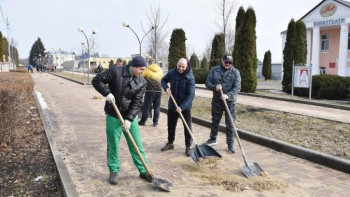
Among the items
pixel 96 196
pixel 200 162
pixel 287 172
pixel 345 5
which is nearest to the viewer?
pixel 96 196

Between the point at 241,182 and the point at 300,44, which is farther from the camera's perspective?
the point at 300,44

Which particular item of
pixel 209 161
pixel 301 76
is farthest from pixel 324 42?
pixel 209 161

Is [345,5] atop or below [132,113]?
atop

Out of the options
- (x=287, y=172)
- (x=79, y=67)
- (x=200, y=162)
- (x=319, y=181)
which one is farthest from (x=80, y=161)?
(x=79, y=67)

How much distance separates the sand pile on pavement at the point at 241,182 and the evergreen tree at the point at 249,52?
46.2ft

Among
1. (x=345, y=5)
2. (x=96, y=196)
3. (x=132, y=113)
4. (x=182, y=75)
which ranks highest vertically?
(x=345, y=5)

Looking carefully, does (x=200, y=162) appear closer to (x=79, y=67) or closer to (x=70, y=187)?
(x=70, y=187)

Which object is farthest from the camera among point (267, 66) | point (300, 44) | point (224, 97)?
point (267, 66)

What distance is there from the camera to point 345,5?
2881 cm

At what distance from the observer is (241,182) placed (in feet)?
14.2

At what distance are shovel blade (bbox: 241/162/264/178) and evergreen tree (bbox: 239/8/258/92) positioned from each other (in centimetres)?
1386

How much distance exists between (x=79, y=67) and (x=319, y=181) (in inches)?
3294

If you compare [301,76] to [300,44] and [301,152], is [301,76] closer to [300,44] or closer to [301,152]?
[300,44]

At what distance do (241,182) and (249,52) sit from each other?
1488 centimetres
